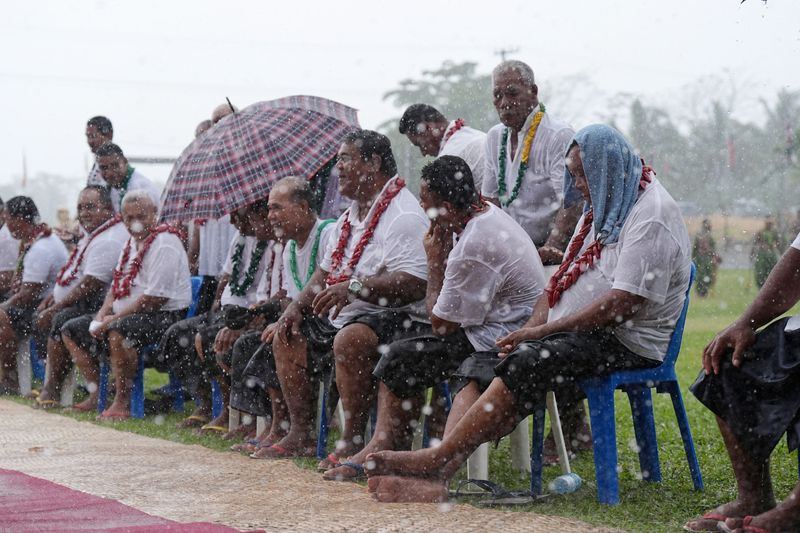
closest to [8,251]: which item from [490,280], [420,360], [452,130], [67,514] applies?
[452,130]

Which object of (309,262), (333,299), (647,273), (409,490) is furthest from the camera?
(309,262)

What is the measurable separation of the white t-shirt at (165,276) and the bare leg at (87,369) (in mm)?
588

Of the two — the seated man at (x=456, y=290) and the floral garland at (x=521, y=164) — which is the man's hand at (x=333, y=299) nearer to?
the seated man at (x=456, y=290)

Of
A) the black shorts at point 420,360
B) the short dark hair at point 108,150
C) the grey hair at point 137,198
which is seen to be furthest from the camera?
the short dark hair at point 108,150

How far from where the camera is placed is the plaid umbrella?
24.0 ft

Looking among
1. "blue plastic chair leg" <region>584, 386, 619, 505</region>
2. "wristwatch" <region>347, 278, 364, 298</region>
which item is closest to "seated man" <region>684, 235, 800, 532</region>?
"blue plastic chair leg" <region>584, 386, 619, 505</region>

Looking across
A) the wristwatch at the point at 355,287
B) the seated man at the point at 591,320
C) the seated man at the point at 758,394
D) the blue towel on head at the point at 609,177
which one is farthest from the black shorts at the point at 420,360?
the seated man at the point at 758,394

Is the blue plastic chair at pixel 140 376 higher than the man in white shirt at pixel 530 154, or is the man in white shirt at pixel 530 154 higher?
the man in white shirt at pixel 530 154

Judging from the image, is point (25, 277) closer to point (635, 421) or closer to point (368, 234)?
point (368, 234)

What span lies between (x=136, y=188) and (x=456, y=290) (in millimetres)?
5277

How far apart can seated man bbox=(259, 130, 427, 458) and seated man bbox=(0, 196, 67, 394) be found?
449 centimetres

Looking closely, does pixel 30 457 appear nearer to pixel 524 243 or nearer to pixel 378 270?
pixel 378 270

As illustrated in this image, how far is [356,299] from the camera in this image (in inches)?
238

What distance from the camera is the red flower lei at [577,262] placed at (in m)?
4.97
